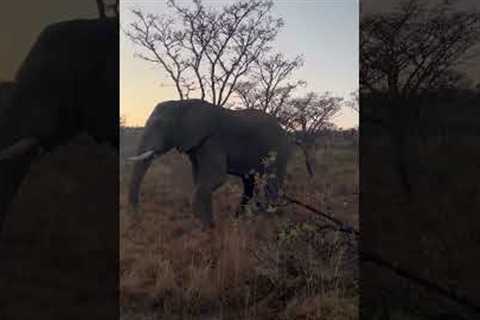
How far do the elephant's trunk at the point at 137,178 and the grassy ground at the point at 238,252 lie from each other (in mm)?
44

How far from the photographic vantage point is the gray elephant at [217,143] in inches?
169

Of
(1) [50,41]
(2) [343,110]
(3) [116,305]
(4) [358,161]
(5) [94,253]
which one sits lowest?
(3) [116,305]

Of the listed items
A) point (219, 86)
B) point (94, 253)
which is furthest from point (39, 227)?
point (219, 86)

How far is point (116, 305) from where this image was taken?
4188mm

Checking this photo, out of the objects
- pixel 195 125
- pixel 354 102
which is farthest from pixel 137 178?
pixel 354 102

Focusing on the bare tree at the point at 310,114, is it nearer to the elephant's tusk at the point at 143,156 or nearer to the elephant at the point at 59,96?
the elephant's tusk at the point at 143,156

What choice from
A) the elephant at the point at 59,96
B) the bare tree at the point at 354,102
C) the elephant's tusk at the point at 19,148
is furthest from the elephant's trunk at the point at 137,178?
the bare tree at the point at 354,102

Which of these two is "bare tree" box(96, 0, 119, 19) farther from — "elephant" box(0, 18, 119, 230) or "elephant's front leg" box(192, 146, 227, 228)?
"elephant's front leg" box(192, 146, 227, 228)

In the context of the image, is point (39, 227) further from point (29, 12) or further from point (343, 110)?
point (343, 110)

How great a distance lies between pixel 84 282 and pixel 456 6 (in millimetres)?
2871

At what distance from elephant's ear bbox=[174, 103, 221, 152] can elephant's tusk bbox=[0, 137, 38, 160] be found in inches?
35.7

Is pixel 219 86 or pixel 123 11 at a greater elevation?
pixel 123 11

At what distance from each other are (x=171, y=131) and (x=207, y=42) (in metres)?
0.61

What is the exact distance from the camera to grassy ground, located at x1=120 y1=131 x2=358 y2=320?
419 cm
